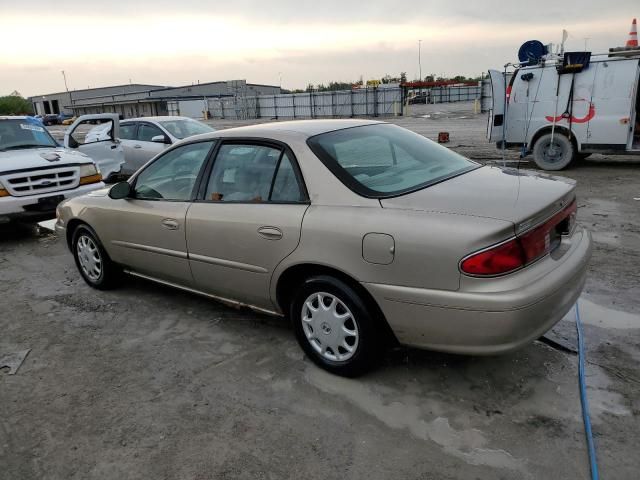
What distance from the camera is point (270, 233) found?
128 inches

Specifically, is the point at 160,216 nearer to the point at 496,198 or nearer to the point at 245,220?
the point at 245,220

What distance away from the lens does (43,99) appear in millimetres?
85750

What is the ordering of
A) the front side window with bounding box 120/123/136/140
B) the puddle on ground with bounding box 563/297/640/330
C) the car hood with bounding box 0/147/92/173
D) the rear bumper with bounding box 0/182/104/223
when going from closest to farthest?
1. the puddle on ground with bounding box 563/297/640/330
2. the rear bumper with bounding box 0/182/104/223
3. the car hood with bounding box 0/147/92/173
4. the front side window with bounding box 120/123/136/140

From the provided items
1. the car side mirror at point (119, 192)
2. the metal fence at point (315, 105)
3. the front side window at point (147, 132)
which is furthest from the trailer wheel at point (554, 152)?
the metal fence at point (315, 105)

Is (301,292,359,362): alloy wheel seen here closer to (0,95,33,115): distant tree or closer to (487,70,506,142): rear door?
(487,70,506,142): rear door

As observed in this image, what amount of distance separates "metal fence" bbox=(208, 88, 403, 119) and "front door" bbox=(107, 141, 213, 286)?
35129mm

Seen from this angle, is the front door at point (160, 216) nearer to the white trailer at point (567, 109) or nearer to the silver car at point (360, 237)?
the silver car at point (360, 237)

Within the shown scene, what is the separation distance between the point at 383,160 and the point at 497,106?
7.99 meters

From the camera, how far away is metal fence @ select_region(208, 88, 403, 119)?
37.9 meters

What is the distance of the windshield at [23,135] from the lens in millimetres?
7742

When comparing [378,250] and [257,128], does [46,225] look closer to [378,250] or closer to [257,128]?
[257,128]

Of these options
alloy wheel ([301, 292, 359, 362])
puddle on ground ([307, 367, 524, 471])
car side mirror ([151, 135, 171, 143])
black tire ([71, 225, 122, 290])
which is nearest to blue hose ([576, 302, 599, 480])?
puddle on ground ([307, 367, 524, 471])

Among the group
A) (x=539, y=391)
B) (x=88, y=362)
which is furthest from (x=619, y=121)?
(x=88, y=362)

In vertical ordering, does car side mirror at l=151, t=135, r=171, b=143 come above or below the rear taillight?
below
